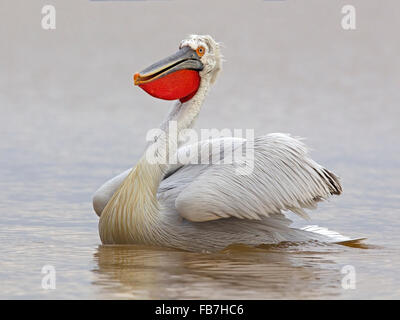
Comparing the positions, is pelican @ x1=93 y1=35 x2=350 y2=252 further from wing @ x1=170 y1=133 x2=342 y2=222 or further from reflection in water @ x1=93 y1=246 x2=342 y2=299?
reflection in water @ x1=93 y1=246 x2=342 y2=299

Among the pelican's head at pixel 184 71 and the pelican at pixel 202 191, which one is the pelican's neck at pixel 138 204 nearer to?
the pelican at pixel 202 191

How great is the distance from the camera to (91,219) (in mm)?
8070

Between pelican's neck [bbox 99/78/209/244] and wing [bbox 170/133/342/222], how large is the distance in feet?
0.64

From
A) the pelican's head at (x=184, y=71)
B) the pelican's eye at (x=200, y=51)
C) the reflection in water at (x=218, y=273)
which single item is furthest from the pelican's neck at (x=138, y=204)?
the pelican's eye at (x=200, y=51)

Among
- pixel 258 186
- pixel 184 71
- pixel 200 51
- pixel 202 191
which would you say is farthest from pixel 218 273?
pixel 200 51

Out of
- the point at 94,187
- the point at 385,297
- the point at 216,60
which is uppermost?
the point at 216,60

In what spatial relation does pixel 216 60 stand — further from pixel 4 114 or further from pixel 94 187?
pixel 4 114

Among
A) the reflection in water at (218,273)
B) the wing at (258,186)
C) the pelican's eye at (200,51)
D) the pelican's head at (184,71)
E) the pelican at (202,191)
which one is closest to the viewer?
the reflection in water at (218,273)

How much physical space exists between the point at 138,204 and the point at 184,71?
0.99m

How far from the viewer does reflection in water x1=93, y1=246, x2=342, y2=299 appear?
18.8 feet

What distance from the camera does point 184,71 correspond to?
692cm

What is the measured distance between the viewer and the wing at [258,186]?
6.45m

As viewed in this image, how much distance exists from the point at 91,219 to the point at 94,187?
4.41 feet
